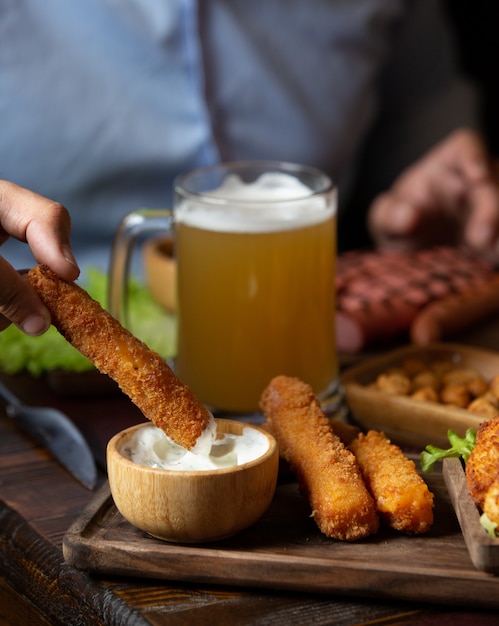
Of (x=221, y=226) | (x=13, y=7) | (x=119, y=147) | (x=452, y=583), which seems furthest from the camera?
(x=119, y=147)

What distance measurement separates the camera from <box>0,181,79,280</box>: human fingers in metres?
0.93

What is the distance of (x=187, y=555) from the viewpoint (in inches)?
32.4

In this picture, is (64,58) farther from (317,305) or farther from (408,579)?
(408,579)

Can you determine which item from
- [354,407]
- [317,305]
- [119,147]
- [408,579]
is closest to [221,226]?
[317,305]

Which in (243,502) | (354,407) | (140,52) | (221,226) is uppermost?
(140,52)

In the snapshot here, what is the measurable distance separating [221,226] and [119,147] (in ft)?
2.67

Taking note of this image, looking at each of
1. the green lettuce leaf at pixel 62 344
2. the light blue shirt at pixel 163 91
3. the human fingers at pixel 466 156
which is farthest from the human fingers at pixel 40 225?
the human fingers at pixel 466 156

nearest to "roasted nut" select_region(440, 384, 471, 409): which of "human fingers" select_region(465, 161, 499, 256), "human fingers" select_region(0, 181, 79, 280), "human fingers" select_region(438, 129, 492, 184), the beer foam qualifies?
the beer foam

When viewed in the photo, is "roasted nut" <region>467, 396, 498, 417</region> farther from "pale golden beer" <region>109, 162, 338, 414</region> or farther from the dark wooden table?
the dark wooden table

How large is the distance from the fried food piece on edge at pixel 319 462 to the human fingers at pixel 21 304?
0.94ft

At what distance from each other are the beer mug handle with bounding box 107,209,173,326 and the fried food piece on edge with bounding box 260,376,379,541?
403 mm

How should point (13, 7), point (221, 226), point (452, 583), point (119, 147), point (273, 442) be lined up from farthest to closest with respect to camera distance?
point (119, 147) → point (13, 7) → point (221, 226) → point (273, 442) → point (452, 583)

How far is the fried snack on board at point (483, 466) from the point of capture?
808 mm

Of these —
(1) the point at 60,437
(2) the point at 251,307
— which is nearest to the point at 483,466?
(2) the point at 251,307
